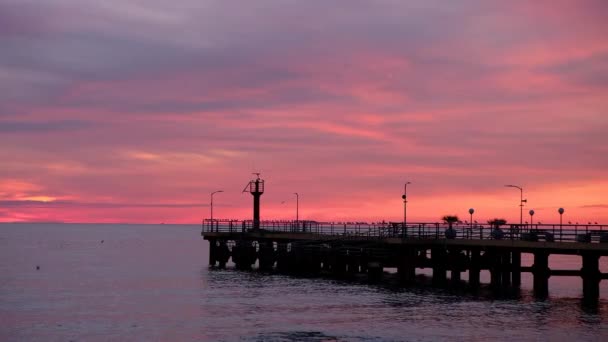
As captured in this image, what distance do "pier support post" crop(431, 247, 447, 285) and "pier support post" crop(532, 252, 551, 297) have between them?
9.95 meters

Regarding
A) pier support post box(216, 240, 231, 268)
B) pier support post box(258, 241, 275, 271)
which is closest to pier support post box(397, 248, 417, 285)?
pier support post box(258, 241, 275, 271)

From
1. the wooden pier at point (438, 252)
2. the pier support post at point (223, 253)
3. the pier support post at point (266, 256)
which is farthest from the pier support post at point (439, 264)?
the pier support post at point (223, 253)

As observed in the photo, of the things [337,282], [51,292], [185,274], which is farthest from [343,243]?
[51,292]

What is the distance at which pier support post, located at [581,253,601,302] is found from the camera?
61875mm

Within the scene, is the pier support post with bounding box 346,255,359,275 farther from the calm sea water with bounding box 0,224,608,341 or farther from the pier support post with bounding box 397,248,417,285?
the pier support post with bounding box 397,248,417,285

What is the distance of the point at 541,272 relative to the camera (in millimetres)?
66625

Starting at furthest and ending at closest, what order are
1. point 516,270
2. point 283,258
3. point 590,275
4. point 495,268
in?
1. point 283,258
2. point 495,268
3. point 516,270
4. point 590,275

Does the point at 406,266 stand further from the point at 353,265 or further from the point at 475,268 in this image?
the point at 353,265

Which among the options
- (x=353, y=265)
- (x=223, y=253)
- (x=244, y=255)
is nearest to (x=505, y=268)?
(x=353, y=265)

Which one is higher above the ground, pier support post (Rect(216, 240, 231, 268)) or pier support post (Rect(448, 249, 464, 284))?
pier support post (Rect(448, 249, 464, 284))

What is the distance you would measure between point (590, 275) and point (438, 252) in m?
16.2

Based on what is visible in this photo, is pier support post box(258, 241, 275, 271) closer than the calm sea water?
No

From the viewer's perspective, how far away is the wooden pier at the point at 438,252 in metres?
63.3

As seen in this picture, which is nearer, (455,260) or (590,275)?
(590,275)
